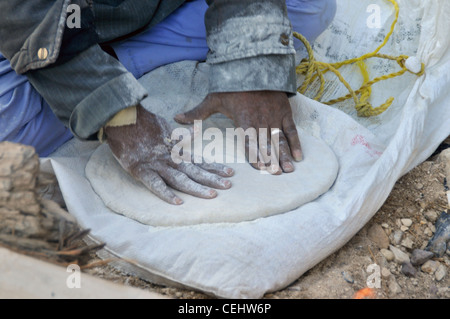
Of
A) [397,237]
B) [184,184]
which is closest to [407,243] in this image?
[397,237]

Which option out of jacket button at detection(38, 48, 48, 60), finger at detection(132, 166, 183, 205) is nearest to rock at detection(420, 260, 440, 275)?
finger at detection(132, 166, 183, 205)

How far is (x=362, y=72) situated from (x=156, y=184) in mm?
1123

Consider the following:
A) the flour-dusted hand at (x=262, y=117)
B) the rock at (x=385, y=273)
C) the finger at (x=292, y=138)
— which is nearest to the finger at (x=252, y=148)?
the flour-dusted hand at (x=262, y=117)

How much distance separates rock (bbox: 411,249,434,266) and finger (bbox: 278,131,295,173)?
0.42 m

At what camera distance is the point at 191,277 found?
3.87 ft

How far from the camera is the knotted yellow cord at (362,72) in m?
1.87

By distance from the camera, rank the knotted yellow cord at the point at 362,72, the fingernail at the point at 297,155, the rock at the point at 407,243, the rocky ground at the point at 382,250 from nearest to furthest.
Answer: the rocky ground at the point at 382,250
the rock at the point at 407,243
the fingernail at the point at 297,155
the knotted yellow cord at the point at 362,72

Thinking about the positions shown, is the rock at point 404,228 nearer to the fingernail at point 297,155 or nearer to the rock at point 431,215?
the rock at point 431,215

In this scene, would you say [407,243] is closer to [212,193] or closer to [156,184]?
[212,193]

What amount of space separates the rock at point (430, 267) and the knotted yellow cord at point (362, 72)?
697mm

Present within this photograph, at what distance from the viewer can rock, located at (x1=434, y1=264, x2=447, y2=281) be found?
1.30 m

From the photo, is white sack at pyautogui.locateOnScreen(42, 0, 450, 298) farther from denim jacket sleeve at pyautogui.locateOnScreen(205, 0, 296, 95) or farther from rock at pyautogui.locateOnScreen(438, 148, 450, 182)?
denim jacket sleeve at pyautogui.locateOnScreen(205, 0, 296, 95)

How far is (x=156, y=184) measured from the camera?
4.40ft
